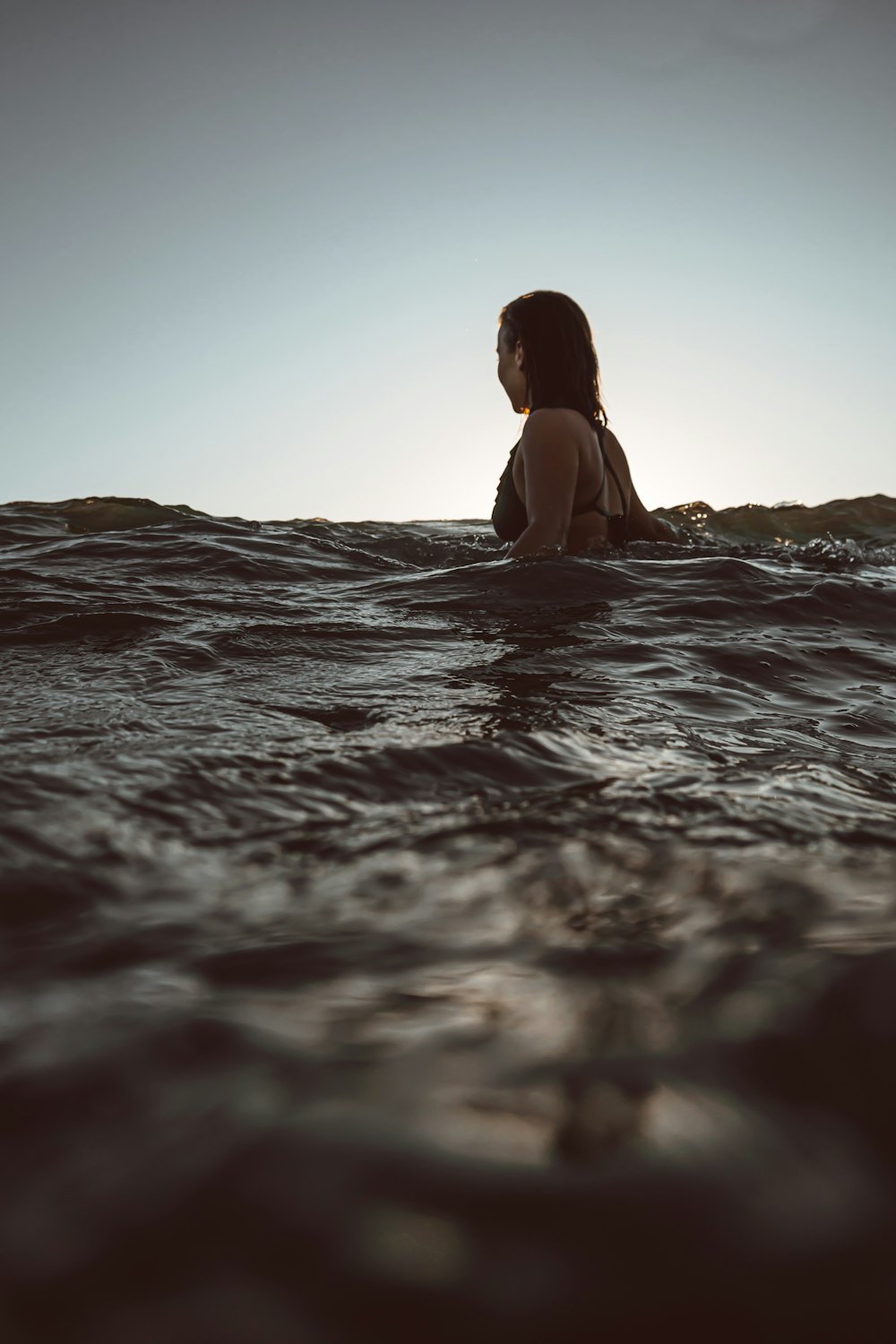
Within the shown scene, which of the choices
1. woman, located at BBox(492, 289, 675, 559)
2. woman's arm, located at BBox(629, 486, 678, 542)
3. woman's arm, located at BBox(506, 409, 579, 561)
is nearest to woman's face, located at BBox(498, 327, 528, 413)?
woman, located at BBox(492, 289, 675, 559)

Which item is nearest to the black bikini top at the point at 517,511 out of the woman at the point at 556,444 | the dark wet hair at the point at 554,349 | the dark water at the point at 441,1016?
the woman at the point at 556,444

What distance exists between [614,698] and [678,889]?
1.12m

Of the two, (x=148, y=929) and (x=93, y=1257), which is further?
(x=148, y=929)

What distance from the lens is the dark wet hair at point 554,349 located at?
14.9 feet

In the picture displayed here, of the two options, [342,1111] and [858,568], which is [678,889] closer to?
[342,1111]

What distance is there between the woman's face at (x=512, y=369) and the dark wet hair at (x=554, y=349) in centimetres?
10

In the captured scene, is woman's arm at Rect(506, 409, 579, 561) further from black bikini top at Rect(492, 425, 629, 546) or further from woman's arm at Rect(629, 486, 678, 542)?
woman's arm at Rect(629, 486, 678, 542)

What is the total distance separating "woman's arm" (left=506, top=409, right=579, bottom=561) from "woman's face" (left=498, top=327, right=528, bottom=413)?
0.54 metres

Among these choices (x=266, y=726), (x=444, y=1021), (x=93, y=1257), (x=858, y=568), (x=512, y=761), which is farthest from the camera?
(x=858, y=568)

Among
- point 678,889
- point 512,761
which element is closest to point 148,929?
point 678,889

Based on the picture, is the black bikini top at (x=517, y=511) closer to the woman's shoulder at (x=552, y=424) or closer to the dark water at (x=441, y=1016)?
the woman's shoulder at (x=552, y=424)

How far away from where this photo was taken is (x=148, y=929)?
1052mm

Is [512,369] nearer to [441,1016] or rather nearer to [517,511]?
[517,511]

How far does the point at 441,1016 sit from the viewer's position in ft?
2.83
